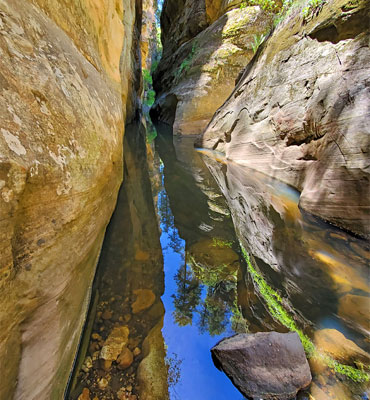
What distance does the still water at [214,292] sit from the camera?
1.13m

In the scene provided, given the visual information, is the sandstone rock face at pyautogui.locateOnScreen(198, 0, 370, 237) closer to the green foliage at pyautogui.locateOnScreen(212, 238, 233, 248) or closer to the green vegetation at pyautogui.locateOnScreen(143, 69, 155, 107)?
the green foliage at pyautogui.locateOnScreen(212, 238, 233, 248)

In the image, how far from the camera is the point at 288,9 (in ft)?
16.4

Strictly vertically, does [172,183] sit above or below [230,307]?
above

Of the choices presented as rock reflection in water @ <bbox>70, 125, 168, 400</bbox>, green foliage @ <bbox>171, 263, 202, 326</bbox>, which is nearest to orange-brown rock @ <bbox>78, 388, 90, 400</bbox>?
rock reflection in water @ <bbox>70, 125, 168, 400</bbox>

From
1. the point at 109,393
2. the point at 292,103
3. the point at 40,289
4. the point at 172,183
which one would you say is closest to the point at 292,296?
the point at 109,393

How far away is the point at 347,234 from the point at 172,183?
9.30ft

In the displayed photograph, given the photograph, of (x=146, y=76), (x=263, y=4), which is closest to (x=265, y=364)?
(x=263, y=4)

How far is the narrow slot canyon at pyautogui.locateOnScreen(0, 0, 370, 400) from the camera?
896mm

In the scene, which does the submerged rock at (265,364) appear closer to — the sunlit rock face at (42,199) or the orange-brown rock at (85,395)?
the orange-brown rock at (85,395)

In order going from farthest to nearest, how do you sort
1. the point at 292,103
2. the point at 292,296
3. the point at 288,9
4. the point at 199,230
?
the point at 288,9 → the point at 292,103 → the point at 199,230 → the point at 292,296

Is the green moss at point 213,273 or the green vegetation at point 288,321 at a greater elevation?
the green moss at point 213,273

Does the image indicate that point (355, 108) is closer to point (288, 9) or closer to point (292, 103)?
point (292, 103)

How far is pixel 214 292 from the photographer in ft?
5.75

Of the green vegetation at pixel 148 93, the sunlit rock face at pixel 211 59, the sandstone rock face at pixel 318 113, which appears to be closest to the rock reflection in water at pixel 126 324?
the sandstone rock face at pixel 318 113
